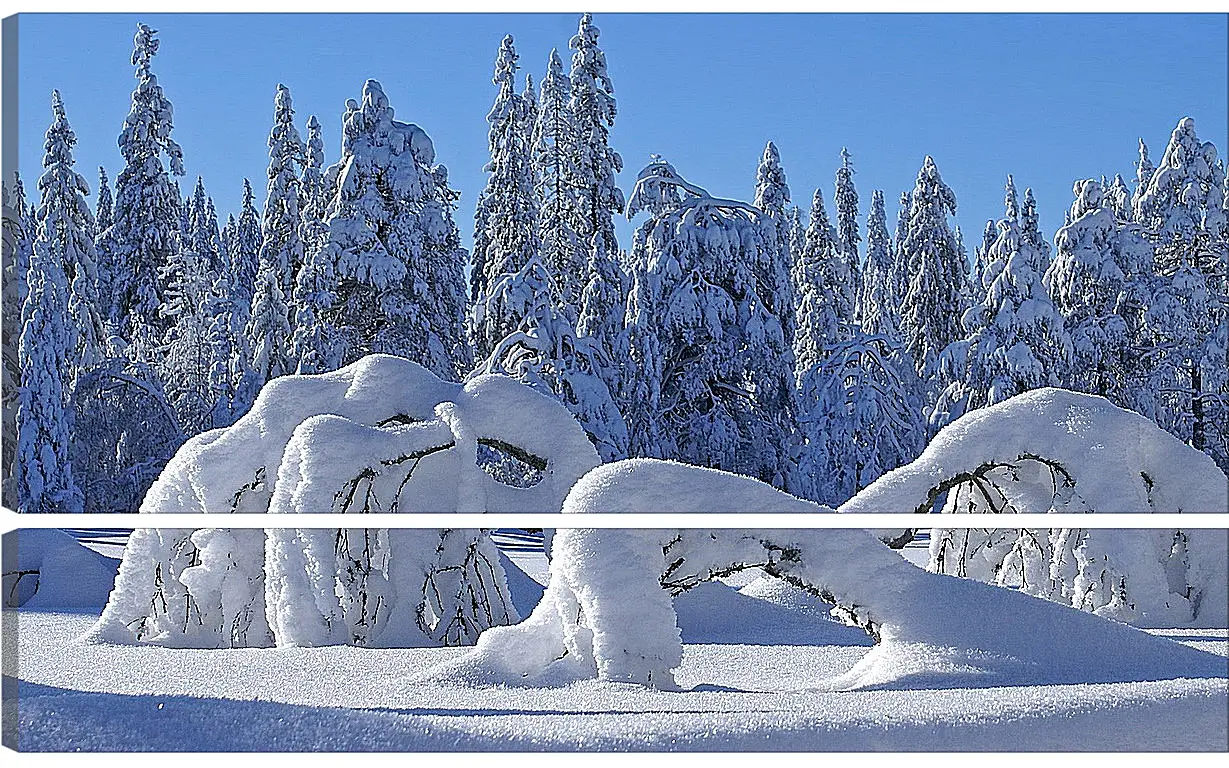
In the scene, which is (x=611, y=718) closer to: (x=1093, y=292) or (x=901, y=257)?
(x=1093, y=292)

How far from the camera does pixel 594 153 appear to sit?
6516 mm

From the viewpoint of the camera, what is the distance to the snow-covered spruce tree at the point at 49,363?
541cm

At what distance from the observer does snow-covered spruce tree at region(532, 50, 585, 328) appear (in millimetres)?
6629

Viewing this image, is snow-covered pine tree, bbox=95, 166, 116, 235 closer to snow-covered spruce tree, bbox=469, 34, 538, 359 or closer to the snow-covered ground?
snow-covered spruce tree, bbox=469, 34, 538, 359

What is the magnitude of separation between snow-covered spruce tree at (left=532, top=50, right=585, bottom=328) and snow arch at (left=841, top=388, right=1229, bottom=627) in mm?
4486

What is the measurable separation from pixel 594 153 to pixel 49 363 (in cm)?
309

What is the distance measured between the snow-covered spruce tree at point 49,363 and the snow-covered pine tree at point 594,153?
2.17 metres

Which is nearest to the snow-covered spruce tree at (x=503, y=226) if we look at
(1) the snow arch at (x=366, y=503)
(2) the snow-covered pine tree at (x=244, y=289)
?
(2) the snow-covered pine tree at (x=244, y=289)

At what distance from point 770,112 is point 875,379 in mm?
4574

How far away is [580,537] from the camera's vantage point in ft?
5.12

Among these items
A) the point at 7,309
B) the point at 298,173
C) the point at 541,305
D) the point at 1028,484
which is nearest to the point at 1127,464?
the point at 1028,484

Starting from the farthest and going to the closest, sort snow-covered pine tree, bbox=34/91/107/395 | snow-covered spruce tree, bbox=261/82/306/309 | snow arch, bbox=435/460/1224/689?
snow-covered spruce tree, bbox=261/82/306/309
snow-covered pine tree, bbox=34/91/107/395
snow arch, bbox=435/460/1224/689

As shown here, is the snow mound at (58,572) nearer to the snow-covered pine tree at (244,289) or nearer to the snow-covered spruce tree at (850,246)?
the snow-covered pine tree at (244,289)

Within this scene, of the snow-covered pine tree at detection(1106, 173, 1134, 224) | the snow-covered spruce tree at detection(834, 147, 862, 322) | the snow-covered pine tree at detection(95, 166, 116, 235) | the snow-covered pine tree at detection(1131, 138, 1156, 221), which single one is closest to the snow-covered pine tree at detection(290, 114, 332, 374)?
the snow-covered pine tree at detection(95, 166, 116, 235)
